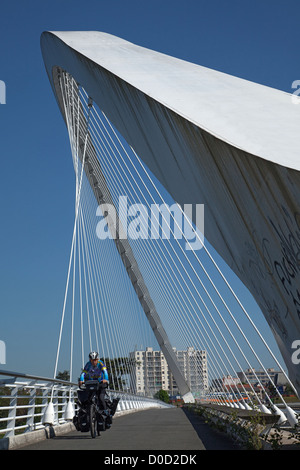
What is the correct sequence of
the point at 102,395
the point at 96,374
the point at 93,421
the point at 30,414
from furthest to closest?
the point at 96,374
the point at 102,395
the point at 93,421
the point at 30,414

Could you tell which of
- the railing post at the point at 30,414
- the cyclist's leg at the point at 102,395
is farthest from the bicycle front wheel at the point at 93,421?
the railing post at the point at 30,414

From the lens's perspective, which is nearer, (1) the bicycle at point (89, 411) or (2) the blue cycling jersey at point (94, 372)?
(1) the bicycle at point (89, 411)

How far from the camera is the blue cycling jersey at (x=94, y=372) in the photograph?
30.8 ft

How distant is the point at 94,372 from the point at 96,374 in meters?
0.05

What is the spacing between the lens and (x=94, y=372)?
9461mm

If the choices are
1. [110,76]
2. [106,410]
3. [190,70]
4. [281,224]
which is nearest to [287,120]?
[281,224]

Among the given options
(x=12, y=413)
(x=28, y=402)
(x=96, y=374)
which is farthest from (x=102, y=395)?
(x=12, y=413)

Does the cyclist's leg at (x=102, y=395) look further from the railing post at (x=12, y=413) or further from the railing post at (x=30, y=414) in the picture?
the railing post at (x=12, y=413)

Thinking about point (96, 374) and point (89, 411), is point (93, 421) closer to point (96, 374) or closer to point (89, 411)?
point (89, 411)

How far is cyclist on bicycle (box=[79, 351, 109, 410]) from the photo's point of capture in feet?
30.5

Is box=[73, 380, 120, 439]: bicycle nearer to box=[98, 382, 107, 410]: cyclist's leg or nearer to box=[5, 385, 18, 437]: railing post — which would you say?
box=[98, 382, 107, 410]: cyclist's leg

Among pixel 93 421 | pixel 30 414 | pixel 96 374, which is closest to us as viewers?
pixel 30 414

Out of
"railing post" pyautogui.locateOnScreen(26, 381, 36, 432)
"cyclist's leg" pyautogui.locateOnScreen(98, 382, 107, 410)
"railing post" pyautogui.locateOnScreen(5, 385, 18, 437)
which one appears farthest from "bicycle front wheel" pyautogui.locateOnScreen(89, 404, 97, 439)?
"railing post" pyautogui.locateOnScreen(5, 385, 18, 437)

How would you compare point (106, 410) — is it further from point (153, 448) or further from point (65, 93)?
point (65, 93)
